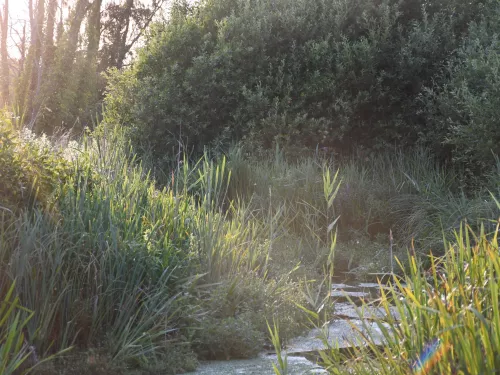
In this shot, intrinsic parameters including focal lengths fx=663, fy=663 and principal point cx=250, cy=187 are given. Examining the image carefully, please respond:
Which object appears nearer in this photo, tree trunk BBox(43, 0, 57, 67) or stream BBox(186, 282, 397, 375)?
stream BBox(186, 282, 397, 375)

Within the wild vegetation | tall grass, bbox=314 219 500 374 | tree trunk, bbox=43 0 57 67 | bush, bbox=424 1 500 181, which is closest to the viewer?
tall grass, bbox=314 219 500 374

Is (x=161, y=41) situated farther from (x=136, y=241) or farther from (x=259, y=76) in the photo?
(x=136, y=241)

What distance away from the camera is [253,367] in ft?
14.4

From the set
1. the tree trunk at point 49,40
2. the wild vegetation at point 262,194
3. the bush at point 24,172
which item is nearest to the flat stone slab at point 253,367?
the wild vegetation at point 262,194

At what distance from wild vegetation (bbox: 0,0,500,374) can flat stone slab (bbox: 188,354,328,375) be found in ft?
0.40

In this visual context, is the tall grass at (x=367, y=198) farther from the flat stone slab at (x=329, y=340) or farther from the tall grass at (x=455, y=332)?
the tall grass at (x=455, y=332)

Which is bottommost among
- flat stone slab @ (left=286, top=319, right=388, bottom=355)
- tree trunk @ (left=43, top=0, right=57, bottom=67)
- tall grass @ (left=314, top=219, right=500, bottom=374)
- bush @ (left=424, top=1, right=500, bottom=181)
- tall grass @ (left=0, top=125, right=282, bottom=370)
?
flat stone slab @ (left=286, top=319, right=388, bottom=355)

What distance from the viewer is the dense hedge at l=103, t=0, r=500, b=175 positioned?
36.2 ft

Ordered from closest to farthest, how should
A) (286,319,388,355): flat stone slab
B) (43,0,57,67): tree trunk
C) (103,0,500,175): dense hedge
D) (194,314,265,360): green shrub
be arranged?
(194,314,265,360): green shrub, (286,319,388,355): flat stone slab, (103,0,500,175): dense hedge, (43,0,57,67): tree trunk

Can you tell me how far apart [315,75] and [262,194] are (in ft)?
9.68

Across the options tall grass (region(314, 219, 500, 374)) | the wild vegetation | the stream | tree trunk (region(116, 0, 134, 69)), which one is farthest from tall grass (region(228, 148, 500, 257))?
tree trunk (region(116, 0, 134, 69))

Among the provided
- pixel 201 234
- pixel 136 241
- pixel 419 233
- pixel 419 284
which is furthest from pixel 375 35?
pixel 419 284

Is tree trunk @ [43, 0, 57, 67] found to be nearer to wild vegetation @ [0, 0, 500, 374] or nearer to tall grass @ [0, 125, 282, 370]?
wild vegetation @ [0, 0, 500, 374]

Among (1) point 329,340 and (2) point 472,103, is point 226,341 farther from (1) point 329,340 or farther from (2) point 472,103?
(2) point 472,103
